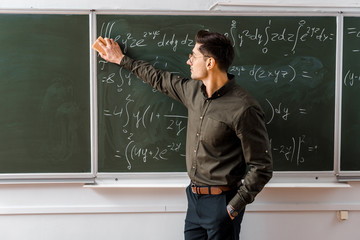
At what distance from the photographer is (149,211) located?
2336mm

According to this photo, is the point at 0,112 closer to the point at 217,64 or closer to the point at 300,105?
the point at 217,64

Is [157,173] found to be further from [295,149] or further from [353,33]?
[353,33]

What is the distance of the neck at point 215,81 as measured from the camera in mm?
1819

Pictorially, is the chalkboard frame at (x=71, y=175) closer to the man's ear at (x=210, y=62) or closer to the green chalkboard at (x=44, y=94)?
the green chalkboard at (x=44, y=94)

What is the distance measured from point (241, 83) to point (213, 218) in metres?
1.02

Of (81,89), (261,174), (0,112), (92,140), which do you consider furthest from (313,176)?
(0,112)

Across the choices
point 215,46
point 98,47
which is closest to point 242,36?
point 215,46

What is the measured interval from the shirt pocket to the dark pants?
0.34 meters

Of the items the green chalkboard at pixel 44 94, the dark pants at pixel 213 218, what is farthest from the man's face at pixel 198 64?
the green chalkboard at pixel 44 94

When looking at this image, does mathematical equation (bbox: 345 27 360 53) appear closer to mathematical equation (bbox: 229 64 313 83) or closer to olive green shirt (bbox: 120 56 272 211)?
mathematical equation (bbox: 229 64 313 83)

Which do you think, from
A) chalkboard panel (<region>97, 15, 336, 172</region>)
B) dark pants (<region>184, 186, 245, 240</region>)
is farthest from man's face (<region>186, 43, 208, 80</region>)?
dark pants (<region>184, 186, 245, 240</region>)

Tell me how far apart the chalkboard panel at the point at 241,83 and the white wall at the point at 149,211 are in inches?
7.2

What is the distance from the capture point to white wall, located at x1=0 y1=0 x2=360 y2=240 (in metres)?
2.29

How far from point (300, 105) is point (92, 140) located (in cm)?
162
